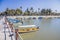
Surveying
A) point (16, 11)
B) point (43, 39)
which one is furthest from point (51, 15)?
point (43, 39)

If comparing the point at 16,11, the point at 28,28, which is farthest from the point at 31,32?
the point at 16,11

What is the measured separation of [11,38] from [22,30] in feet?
12.2

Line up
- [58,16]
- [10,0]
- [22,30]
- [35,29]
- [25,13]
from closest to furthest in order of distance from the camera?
[22,30] → [35,29] → [10,0] → [25,13] → [58,16]

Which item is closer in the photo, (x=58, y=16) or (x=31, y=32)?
(x=31, y=32)

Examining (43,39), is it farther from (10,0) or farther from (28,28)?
(10,0)

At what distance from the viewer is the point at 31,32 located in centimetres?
759

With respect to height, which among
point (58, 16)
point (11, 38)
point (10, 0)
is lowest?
point (58, 16)

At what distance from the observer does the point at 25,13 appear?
25375 millimetres

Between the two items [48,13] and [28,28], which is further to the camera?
[48,13]

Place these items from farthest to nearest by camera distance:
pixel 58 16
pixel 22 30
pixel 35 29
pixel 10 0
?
pixel 58 16 → pixel 10 0 → pixel 35 29 → pixel 22 30

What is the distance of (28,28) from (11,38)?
4101mm

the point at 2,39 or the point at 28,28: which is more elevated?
the point at 2,39

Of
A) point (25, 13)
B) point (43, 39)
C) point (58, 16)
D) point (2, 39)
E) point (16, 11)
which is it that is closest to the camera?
point (2, 39)

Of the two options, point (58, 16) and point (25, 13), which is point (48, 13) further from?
point (25, 13)
